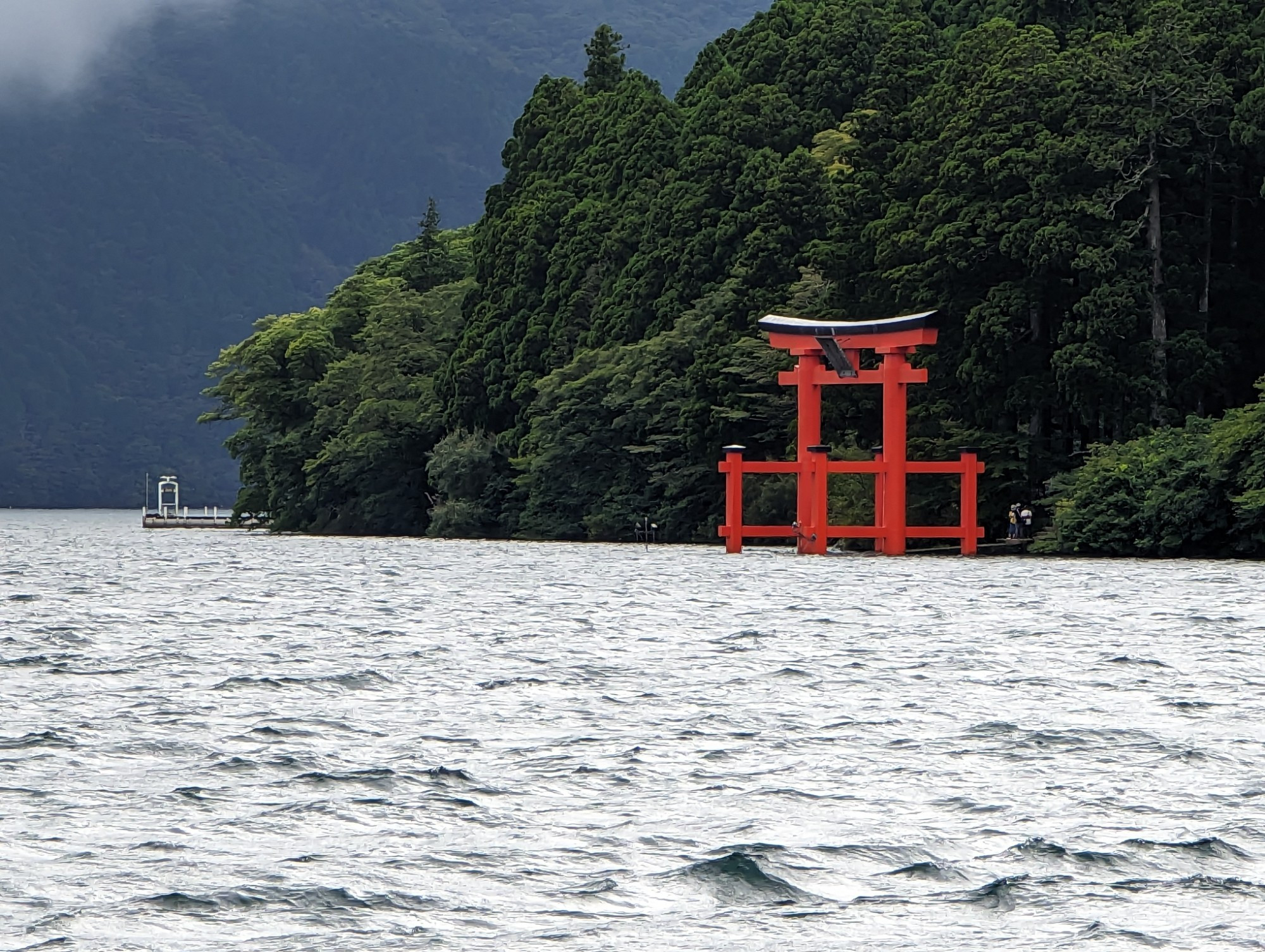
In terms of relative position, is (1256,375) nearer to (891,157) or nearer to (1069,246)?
(1069,246)

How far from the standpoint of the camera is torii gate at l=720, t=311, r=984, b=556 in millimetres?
50375

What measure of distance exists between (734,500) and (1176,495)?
11.2m

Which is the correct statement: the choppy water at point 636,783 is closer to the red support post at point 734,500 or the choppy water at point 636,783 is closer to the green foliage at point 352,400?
the red support post at point 734,500

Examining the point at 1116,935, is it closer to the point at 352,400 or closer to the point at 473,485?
the point at 473,485

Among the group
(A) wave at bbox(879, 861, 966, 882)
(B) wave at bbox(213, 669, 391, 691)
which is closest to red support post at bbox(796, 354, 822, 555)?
(B) wave at bbox(213, 669, 391, 691)

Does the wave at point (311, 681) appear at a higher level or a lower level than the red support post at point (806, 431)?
lower

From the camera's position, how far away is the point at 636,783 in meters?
13.1

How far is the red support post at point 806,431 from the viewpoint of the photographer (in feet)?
171

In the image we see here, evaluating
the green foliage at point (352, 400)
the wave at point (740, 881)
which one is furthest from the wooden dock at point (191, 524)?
the wave at point (740, 881)

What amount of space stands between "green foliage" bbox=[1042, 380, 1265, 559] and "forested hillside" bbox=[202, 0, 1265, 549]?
8.84ft

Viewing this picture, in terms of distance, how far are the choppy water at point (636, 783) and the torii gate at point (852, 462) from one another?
2281cm

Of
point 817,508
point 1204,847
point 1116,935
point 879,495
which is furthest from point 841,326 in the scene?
point 1116,935

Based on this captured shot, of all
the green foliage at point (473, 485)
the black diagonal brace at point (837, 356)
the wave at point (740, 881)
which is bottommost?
the wave at point (740, 881)

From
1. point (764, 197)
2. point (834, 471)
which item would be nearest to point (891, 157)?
point (764, 197)
